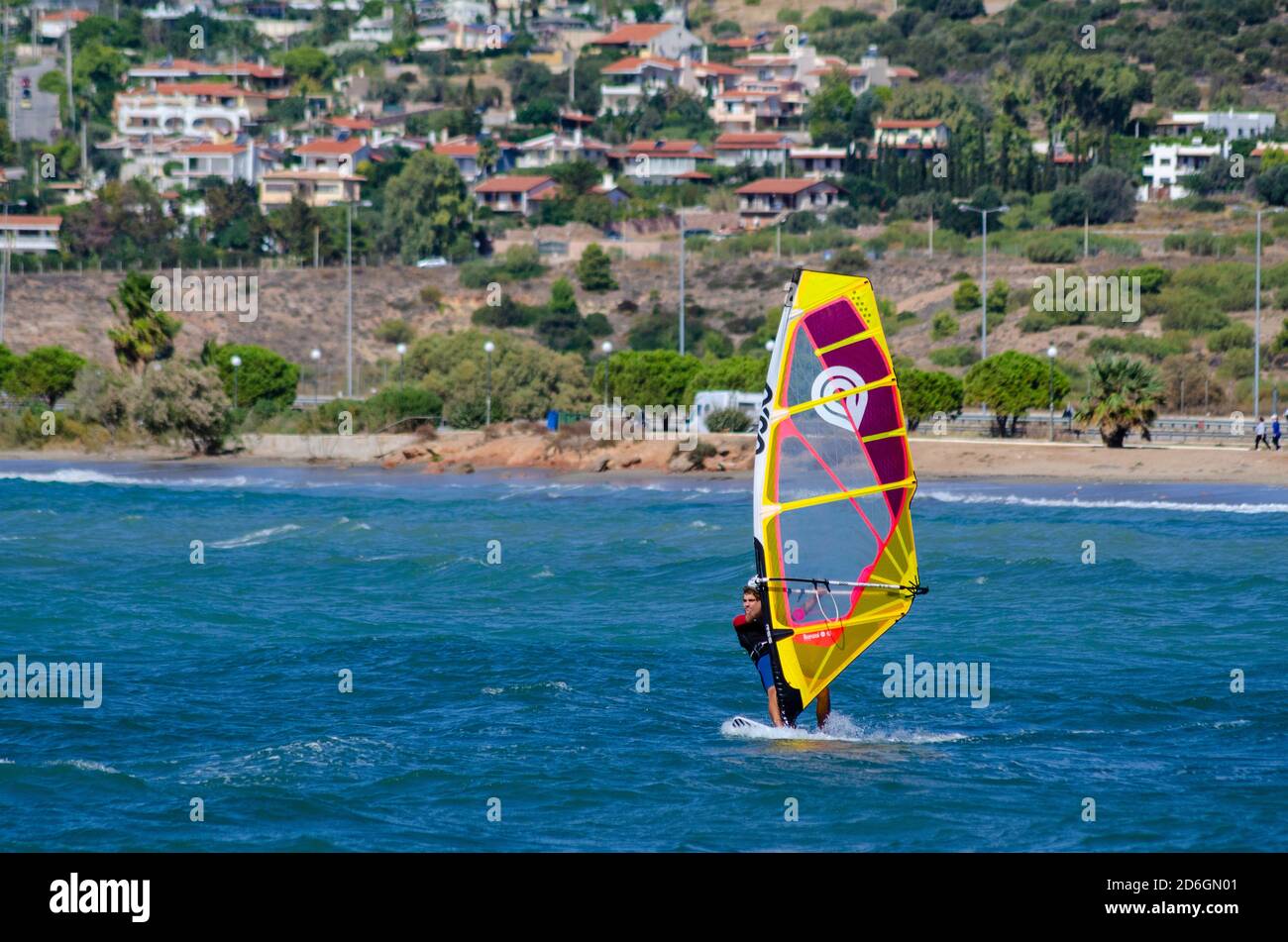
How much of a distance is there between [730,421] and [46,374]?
26.1 m

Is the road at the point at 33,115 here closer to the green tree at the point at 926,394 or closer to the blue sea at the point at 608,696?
the green tree at the point at 926,394

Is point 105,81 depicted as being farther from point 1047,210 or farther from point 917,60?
point 1047,210

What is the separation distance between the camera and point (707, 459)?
164 ft

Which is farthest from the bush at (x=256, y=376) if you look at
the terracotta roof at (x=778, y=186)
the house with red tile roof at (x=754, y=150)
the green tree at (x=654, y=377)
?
the house with red tile roof at (x=754, y=150)

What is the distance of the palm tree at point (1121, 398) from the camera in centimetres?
4666

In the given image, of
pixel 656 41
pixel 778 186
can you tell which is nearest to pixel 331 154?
pixel 778 186

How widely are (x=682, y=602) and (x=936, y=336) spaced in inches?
1915
